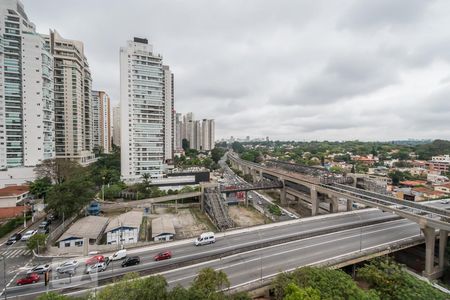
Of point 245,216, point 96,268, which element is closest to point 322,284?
point 96,268

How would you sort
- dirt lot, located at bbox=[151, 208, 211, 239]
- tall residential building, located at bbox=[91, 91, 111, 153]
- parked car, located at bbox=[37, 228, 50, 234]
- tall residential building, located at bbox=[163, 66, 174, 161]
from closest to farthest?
1. parked car, located at bbox=[37, 228, 50, 234]
2. dirt lot, located at bbox=[151, 208, 211, 239]
3. tall residential building, located at bbox=[163, 66, 174, 161]
4. tall residential building, located at bbox=[91, 91, 111, 153]

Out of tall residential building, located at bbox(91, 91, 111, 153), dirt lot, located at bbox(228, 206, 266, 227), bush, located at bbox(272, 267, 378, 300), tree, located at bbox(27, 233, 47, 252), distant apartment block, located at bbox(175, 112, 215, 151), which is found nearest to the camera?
bush, located at bbox(272, 267, 378, 300)

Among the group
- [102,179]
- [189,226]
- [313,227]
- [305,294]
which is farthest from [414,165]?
[102,179]

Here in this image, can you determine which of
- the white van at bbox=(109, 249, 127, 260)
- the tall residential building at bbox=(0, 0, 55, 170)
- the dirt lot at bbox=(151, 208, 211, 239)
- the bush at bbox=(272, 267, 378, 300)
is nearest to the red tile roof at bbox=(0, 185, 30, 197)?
the tall residential building at bbox=(0, 0, 55, 170)

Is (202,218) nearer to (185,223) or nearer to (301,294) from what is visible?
(185,223)

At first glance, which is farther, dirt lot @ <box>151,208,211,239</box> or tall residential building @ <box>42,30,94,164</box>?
tall residential building @ <box>42,30,94,164</box>

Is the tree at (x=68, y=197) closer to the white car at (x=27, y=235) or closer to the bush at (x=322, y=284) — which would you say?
the white car at (x=27, y=235)

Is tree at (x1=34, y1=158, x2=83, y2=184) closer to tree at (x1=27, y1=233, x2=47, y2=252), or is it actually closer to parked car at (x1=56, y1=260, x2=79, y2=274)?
tree at (x1=27, y1=233, x2=47, y2=252)
